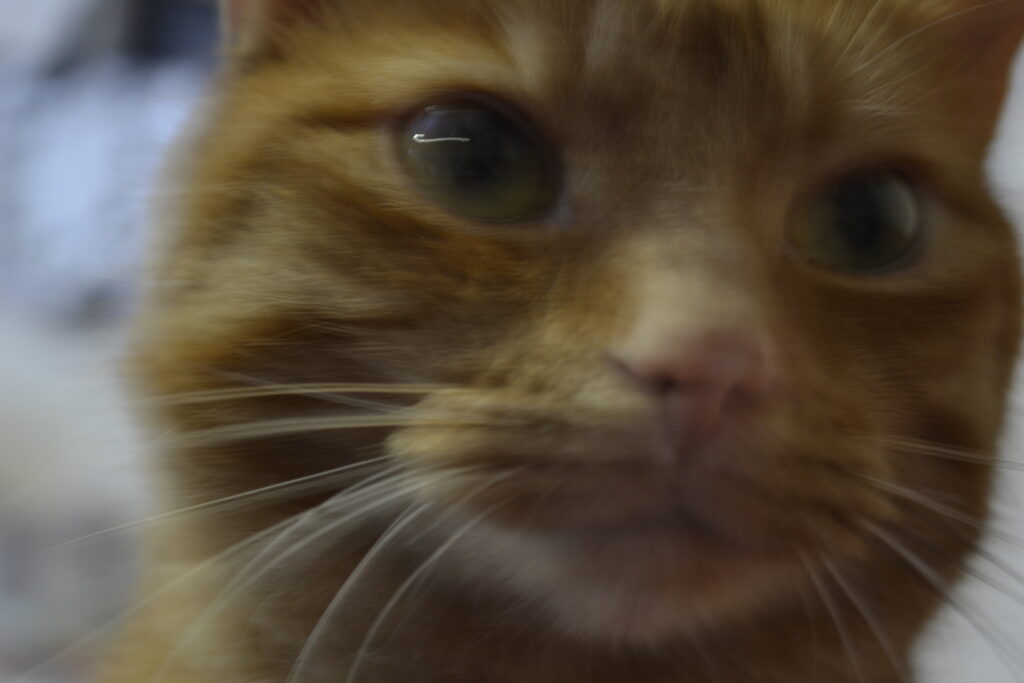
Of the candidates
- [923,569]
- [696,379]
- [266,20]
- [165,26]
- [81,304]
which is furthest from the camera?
[165,26]

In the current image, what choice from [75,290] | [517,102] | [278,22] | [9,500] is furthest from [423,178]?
[9,500]

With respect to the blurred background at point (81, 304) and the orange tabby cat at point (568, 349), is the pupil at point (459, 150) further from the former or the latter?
the blurred background at point (81, 304)

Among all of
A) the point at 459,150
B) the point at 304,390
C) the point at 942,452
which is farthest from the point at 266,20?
the point at 942,452

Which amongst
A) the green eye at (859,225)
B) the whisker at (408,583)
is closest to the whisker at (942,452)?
the green eye at (859,225)

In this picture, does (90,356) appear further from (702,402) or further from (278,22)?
(702,402)

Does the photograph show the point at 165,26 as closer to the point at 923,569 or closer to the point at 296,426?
the point at 296,426

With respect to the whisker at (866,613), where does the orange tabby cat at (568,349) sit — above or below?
above
